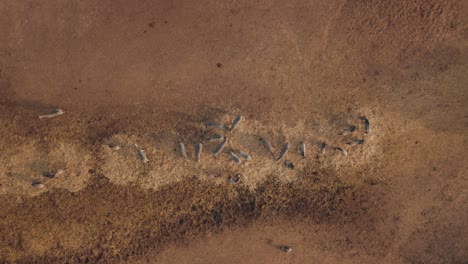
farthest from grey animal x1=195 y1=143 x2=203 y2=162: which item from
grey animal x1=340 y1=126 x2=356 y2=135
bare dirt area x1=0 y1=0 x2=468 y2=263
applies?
grey animal x1=340 y1=126 x2=356 y2=135

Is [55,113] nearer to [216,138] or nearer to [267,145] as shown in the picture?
[216,138]

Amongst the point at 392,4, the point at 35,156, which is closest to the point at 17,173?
the point at 35,156

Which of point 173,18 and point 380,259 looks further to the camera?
point 380,259

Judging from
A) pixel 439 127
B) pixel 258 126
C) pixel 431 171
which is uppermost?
pixel 439 127

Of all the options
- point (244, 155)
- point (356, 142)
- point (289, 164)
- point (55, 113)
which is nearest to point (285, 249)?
point (289, 164)

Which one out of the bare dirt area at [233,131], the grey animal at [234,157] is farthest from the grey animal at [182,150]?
the grey animal at [234,157]

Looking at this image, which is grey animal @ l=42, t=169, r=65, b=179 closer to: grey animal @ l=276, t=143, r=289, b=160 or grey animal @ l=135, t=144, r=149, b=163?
grey animal @ l=135, t=144, r=149, b=163

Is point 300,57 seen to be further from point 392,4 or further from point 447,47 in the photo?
point 447,47

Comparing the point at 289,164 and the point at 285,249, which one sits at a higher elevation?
the point at 289,164

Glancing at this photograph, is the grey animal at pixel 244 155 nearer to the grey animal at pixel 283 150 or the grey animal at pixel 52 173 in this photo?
the grey animal at pixel 283 150
